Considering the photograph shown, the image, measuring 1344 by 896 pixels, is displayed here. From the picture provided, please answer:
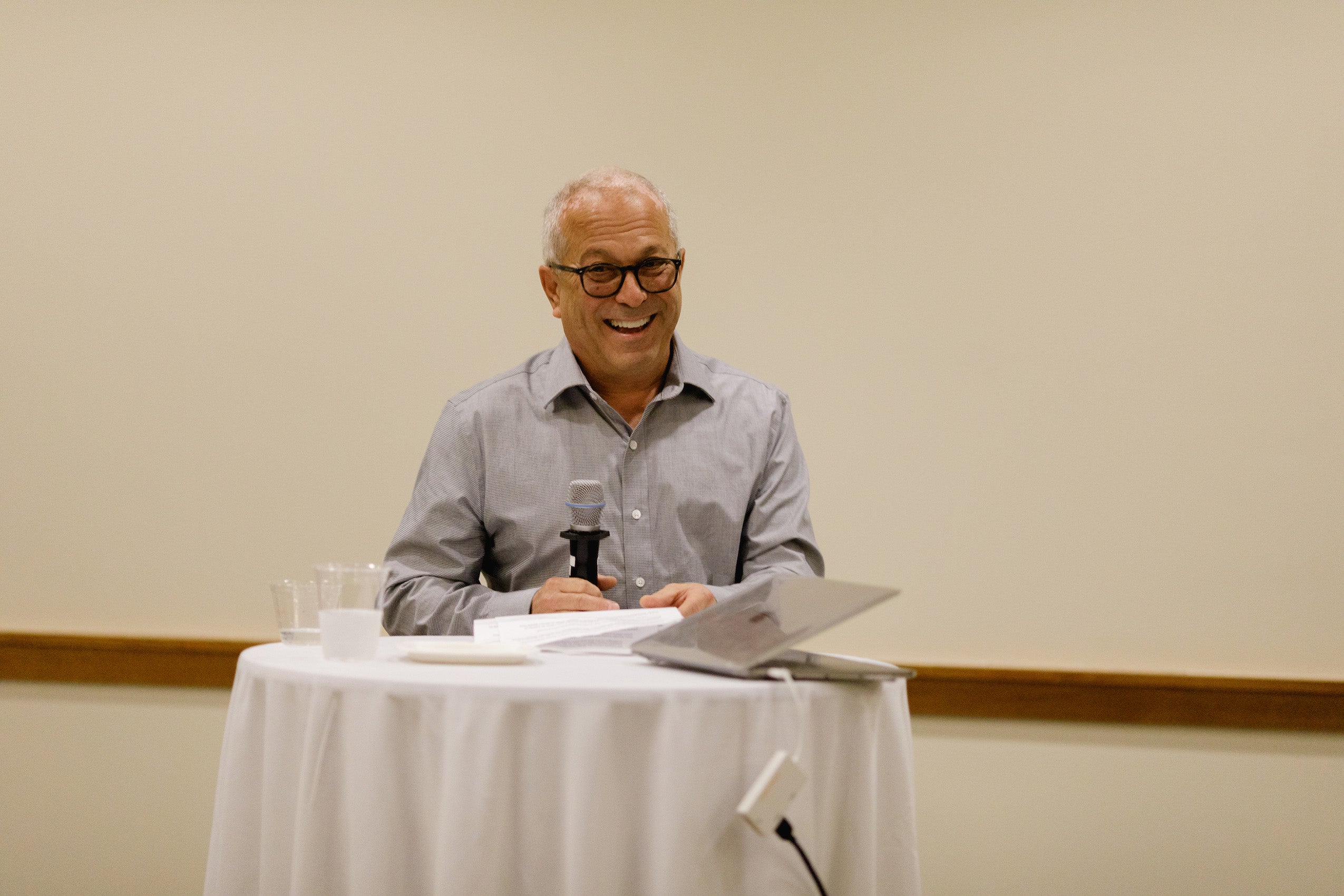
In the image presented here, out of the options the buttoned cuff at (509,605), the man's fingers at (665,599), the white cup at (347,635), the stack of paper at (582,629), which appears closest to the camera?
the white cup at (347,635)

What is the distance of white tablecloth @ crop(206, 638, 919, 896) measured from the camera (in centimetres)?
105

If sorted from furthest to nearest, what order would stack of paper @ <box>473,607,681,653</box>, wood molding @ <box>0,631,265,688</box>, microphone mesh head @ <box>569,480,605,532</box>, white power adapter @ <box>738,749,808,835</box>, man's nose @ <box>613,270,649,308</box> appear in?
wood molding @ <box>0,631,265,688</box>, man's nose @ <box>613,270,649,308</box>, microphone mesh head @ <box>569,480,605,532</box>, stack of paper @ <box>473,607,681,653</box>, white power adapter @ <box>738,749,808,835</box>

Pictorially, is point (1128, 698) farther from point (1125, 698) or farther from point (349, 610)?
point (349, 610)

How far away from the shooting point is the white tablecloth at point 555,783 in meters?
1.05

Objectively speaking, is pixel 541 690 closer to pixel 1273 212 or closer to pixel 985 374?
pixel 985 374

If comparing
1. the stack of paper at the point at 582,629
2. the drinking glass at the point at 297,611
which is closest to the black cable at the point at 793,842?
the stack of paper at the point at 582,629

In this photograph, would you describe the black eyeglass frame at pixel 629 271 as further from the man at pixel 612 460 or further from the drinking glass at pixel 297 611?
the drinking glass at pixel 297 611

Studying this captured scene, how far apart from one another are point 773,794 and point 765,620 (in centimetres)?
23

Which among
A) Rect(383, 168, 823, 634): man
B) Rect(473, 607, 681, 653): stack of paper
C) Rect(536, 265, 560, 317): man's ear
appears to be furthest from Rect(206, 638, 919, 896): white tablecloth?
Rect(536, 265, 560, 317): man's ear

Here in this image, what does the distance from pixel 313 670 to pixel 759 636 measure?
1.64 ft

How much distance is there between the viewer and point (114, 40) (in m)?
2.99

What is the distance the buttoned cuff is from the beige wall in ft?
3.84

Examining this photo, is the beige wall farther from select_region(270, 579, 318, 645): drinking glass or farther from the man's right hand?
select_region(270, 579, 318, 645): drinking glass

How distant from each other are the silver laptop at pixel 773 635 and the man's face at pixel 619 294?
0.86 metres
